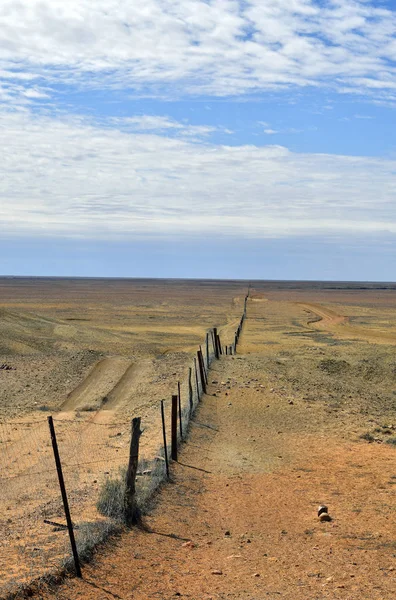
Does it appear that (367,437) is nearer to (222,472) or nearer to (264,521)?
(222,472)

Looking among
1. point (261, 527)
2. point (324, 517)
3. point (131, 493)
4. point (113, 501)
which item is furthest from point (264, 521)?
point (113, 501)

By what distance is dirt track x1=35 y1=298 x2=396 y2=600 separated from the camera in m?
8.62

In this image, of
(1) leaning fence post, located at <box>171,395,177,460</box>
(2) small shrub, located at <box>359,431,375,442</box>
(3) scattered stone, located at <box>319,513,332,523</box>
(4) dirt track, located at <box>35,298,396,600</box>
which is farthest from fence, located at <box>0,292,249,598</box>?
(2) small shrub, located at <box>359,431,375,442</box>

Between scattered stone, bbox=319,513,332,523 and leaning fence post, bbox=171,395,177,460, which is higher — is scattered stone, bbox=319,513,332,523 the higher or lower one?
the lower one

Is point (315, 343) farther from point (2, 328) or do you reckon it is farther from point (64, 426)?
point (64, 426)

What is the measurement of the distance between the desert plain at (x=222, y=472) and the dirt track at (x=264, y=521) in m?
0.04

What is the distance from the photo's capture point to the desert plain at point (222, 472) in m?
8.88

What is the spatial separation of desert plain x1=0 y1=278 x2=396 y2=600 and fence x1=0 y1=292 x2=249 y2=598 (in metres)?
0.05

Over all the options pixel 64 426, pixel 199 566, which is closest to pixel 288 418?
pixel 64 426

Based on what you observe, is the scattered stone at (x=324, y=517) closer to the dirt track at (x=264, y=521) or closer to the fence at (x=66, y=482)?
the dirt track at (x=264, y=521)

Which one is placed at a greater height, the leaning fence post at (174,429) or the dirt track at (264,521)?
the leaning fence post at (174,429)

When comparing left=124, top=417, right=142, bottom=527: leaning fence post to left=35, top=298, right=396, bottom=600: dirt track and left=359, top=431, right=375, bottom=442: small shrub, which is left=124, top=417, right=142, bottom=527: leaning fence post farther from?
left=359, top=431, right=375, bottom=442: small shrub

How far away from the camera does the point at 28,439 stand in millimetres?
18156

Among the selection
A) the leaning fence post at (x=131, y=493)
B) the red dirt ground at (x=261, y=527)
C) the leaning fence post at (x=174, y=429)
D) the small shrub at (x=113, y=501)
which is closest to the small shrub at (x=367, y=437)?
the red dirt ground at (x=261, y=527)
